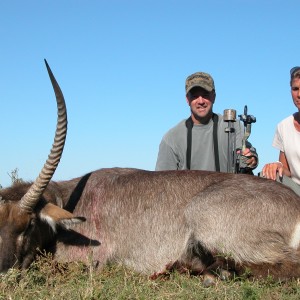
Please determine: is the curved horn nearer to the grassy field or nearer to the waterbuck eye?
the waterbuck eye

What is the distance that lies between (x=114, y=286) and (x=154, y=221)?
1155mm

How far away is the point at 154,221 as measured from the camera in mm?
5539

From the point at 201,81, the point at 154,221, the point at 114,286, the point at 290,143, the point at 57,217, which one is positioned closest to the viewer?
the point at 114,286

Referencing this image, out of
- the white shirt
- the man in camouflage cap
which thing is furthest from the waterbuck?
the man in camouflage cap

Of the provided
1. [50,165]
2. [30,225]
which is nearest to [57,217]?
[30,225]

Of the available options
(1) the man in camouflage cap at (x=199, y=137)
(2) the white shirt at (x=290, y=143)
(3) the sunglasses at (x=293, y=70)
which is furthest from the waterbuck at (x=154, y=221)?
(1) the man in camouflage cap at (x=199, y=137)

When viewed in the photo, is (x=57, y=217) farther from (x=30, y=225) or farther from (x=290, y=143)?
(x=290, y=143)

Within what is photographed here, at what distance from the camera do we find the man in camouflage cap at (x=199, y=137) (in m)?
7.59

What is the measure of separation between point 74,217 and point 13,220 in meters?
0.55

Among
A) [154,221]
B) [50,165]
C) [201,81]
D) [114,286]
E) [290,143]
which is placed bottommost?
[114,286]

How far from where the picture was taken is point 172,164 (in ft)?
25.5

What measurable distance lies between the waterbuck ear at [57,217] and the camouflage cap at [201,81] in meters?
3.22

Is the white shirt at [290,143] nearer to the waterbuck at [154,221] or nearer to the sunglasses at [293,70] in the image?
the sunglasses at [293,70]

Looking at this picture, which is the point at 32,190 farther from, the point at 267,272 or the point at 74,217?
the point at 267,272
